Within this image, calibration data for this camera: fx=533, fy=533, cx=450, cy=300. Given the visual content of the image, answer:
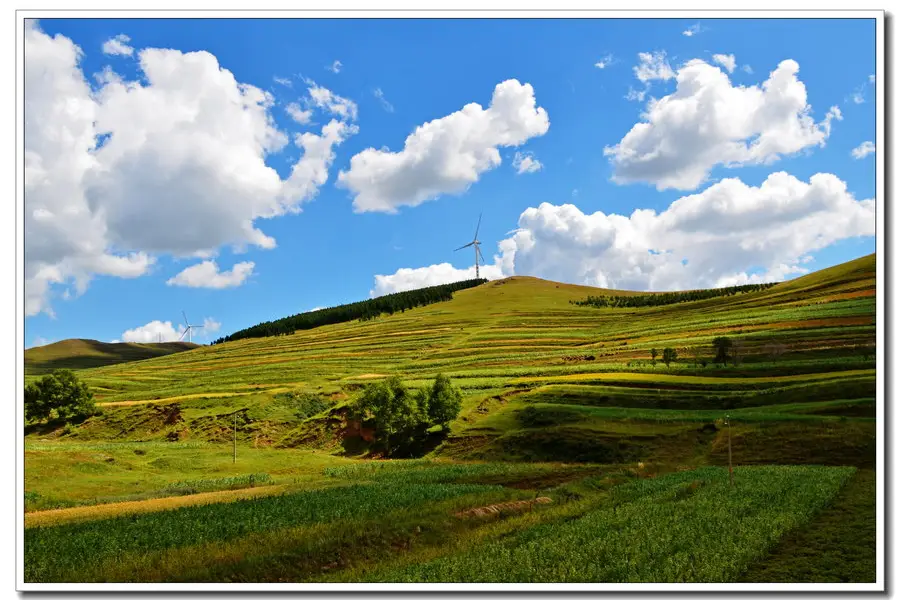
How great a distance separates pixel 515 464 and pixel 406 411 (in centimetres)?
1265

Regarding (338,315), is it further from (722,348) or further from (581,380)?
(722,348)

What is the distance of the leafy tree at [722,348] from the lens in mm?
52312

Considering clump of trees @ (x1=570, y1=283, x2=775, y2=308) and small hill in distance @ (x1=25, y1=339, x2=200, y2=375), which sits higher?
clump of trees @ (x1=570, y1=283, x2=775, y2=308)

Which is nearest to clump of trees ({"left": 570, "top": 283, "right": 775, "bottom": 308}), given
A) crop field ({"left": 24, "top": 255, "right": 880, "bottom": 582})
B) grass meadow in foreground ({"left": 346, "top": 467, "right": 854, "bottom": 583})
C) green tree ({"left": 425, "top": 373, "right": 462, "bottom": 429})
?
crop field ({"left": 24, "top": 255, "right": 880, "bottom": 582})

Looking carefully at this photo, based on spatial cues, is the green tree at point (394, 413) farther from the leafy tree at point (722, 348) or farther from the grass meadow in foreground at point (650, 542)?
the leafy tree at point (722, 348)

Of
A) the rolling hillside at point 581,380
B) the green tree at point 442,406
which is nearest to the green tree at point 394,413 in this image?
the green tree at point 442,406

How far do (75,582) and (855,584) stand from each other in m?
14.4

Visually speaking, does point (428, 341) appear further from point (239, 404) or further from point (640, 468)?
point (640, 468)

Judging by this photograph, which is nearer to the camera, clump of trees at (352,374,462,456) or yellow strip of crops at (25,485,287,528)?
yellow strip of crops at (25,485,287,528)

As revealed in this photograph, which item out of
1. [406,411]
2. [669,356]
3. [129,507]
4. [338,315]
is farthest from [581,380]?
[338,315]

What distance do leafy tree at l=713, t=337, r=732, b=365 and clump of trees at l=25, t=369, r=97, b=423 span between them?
223ft

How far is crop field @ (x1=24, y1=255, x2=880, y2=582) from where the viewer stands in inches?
446

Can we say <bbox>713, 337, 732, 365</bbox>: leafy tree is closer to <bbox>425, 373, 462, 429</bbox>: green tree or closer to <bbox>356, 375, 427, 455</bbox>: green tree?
<bbox>425, 373, 462, 429</bbox>: green tree
